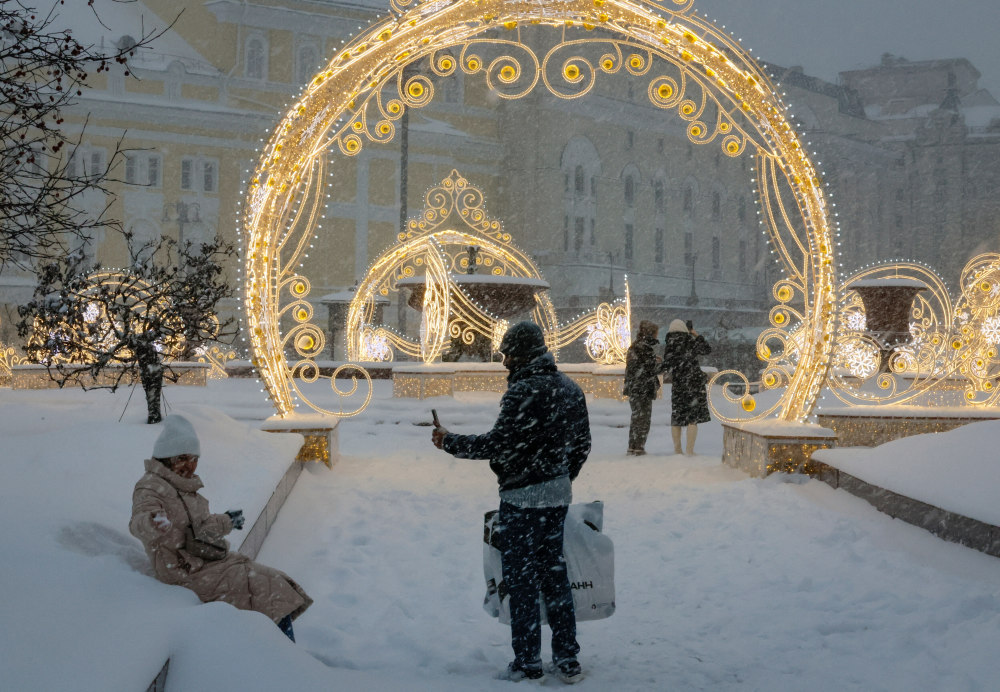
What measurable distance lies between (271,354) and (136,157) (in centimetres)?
3153

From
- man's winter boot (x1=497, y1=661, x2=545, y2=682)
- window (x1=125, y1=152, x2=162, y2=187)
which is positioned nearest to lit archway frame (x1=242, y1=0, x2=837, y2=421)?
man's winter boot (x1=497, y1=661, x2=545, y2=682)

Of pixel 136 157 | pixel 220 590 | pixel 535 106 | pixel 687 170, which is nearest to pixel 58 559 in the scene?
pixel 220 590

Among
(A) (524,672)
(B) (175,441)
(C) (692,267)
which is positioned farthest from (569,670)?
(C) (692,267)

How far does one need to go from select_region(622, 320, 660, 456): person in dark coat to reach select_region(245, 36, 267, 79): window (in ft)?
111

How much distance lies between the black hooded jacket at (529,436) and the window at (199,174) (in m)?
36.5

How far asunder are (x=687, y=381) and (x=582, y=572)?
6.19 m

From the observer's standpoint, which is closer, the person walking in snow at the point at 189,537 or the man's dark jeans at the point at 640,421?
the person walking in snow at the point at 189,537

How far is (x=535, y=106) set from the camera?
43.0 m

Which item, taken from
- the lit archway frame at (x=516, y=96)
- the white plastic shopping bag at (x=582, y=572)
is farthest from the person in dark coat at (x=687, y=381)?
the white plastic shopping bag at (x=582, y=572)

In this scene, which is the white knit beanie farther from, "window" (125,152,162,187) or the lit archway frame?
"window" (125,152,162,187)

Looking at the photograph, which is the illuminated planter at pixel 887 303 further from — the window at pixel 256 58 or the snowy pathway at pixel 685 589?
the window at pixel 256 58

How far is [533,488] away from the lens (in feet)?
13.3

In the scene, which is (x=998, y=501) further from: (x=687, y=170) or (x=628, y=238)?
Result: (x=687, y=170)

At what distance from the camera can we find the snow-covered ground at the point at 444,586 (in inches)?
124
